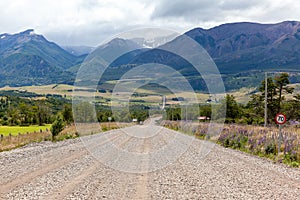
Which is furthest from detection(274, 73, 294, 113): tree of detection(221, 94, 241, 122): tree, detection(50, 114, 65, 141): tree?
detection(50, 114, 65, 141): tree

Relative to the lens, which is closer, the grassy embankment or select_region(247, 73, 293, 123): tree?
the grassy embankment

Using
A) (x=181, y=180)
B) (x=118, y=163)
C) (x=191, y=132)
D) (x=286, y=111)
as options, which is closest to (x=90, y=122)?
(x=191, y=132)

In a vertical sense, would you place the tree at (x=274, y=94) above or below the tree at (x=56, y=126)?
above

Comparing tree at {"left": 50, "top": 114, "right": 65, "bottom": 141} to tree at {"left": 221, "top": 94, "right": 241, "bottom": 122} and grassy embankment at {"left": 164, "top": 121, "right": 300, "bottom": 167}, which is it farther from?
tree at {"left": 221, "top": 94, "right": 241, "bottom": 122}

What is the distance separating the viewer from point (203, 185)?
1080cm

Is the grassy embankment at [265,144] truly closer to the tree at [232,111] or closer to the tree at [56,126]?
the tree at [56,126]

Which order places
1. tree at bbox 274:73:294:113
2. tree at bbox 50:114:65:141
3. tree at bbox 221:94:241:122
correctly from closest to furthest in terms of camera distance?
tree at bbox 50:114:65:141 → tree at bbox 274:73:294:113 → tree at bbox 221:94:241:122

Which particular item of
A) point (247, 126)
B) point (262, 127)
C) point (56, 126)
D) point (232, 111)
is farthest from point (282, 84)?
point (56, 126)

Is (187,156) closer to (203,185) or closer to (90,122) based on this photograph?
(203,185)

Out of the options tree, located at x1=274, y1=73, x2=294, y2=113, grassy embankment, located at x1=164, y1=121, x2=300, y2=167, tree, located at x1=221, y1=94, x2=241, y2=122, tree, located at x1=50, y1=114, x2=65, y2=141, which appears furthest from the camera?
tree, located at x1=221, y1=94, x2=241, y2=122

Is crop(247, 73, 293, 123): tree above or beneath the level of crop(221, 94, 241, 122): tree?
above

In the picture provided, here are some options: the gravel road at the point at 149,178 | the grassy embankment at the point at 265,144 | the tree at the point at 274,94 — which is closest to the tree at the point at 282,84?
the tree at the point at 274,94

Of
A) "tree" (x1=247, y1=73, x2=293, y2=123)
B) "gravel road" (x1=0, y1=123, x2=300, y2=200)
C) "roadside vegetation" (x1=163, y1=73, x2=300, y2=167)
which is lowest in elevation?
"gravel road" (x1=0, y1=123, x2=300, y2=200)

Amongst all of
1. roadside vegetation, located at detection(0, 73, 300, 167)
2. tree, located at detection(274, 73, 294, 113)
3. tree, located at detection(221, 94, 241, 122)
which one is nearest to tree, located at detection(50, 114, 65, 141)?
roadside vegetation, located at detection(0, 73, 300, 167)
